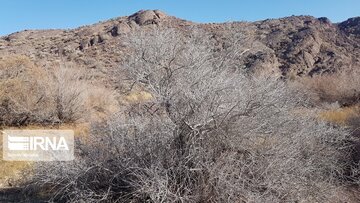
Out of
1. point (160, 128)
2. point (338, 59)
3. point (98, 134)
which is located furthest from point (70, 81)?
point (338, 59)

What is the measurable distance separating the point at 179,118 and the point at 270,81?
1643mm

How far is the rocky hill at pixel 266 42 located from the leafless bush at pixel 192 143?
24247 millimetres

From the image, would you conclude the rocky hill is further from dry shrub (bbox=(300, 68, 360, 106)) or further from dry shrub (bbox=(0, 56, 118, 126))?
dry shrub (bbox=(0, 56, 118, 126))

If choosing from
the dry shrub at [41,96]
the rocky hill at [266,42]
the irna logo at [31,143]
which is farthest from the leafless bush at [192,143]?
the rocky hill at [266,42]

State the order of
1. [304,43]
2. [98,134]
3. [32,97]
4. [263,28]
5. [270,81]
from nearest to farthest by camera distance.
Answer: [270,81] → [98,134] → [32,97] → [304,43] → [263,28]

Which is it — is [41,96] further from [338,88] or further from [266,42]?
[266,42]

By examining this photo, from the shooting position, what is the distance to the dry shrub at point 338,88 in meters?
19.3

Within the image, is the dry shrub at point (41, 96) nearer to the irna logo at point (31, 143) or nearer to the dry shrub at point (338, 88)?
the irna logo at point (31, 143)

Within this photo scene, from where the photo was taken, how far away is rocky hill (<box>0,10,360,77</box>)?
1379 inches

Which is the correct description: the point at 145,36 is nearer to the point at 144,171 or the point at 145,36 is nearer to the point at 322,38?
the point at 144,171

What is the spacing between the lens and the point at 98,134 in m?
7.64

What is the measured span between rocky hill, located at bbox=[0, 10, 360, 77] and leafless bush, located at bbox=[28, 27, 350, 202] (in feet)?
79.6

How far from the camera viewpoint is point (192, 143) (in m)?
6.30

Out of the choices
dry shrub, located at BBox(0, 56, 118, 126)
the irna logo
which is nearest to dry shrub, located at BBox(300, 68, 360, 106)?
dry shrub, located at BBox(0, 56, 118, 126)
